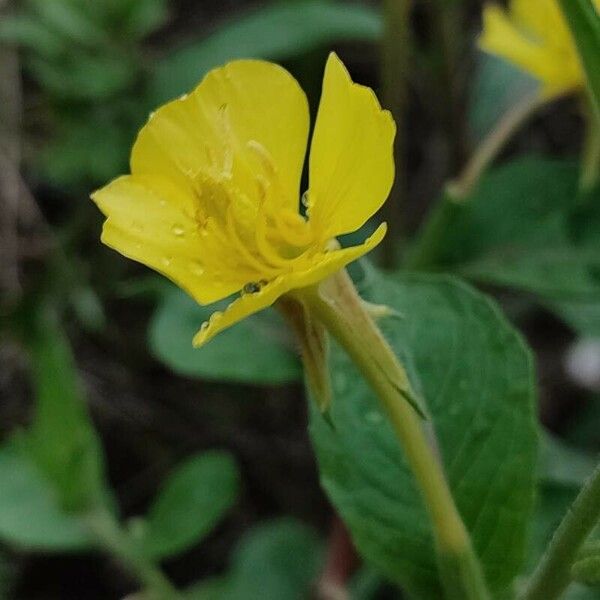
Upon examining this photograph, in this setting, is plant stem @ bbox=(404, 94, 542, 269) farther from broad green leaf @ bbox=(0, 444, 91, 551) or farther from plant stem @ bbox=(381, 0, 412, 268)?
broad green leaf @ bbox=(0, 444, 91, 551)

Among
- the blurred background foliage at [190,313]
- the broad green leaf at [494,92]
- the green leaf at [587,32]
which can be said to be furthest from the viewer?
the broad green leaf at [494,92]

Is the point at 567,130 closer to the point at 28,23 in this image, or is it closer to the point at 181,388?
the point at 181,388

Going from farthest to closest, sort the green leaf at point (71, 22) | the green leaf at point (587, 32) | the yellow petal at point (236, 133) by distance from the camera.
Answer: the green leaf at point (71, 22), the yellow petal at point (236, 133), the green leaf at point (587, 32)

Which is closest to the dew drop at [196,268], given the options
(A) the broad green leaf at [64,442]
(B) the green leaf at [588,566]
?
(B) the green leaf at [588,566]

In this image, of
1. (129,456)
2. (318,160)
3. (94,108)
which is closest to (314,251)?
(318,160)

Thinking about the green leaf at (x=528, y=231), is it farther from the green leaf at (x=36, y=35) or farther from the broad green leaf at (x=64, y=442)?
the green leaf at (x=36, y=35)

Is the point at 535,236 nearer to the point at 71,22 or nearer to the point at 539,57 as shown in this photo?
Result: the point at 539,57
